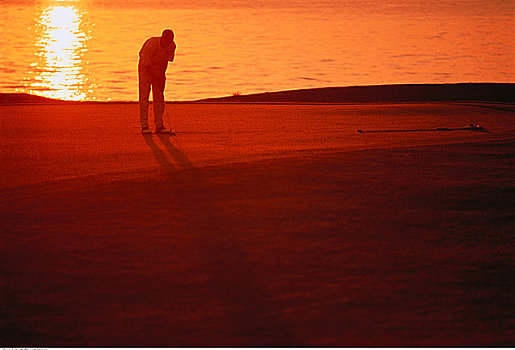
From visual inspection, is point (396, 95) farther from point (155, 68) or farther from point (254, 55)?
point (254, 55)

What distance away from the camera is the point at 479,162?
9836mm

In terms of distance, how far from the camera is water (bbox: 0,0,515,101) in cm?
3378

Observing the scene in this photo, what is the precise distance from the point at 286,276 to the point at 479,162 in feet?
13.9

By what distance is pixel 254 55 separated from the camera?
47156mm

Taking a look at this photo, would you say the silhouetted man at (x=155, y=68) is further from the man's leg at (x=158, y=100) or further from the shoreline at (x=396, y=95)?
the shoreline at (x=396, y=95)

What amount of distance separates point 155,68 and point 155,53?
0.76 feet

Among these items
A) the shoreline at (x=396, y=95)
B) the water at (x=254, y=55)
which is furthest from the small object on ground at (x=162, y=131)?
the water at (x=254, y=55)

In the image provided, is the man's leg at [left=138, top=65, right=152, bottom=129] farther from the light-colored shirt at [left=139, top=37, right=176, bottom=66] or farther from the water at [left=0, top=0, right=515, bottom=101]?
the water at [left=0, top=0, right=515, bottom=101]

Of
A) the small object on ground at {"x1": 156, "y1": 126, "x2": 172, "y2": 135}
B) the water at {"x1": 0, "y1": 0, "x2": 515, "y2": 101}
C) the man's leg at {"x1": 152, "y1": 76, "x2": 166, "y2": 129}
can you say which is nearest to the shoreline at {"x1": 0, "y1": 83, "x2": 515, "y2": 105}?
the water at {"x1": 0, "y1": 0, "x2": 515, "y2": 101}

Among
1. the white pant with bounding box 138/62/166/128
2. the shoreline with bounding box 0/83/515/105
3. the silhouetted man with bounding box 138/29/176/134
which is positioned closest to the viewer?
the silhouetted man with bounding box 138/29/176/134

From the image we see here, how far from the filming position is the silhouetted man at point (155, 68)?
13.2 meters

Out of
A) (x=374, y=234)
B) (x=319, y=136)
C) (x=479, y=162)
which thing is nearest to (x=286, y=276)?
(x=374, y=234)

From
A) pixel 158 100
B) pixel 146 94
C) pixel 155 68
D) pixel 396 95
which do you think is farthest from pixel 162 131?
pixel 396 95

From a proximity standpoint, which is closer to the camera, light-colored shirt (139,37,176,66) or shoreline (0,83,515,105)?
light-colored shirt (139,37,176,66)
